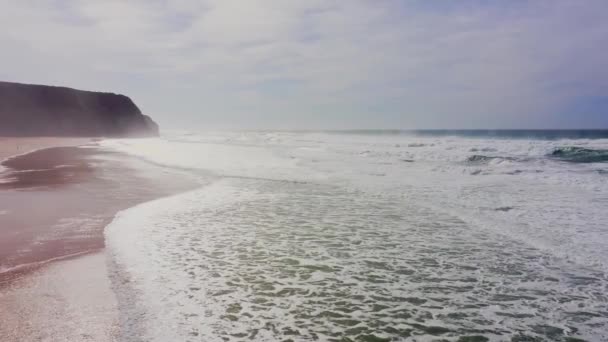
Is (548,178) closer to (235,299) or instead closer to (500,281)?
(500,281)

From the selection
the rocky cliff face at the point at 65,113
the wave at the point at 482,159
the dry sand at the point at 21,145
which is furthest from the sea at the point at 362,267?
the rocky cliff face at the point at 65,113

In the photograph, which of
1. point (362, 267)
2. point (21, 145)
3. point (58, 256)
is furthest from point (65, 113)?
point (362, 267)

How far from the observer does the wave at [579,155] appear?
2783 centimetres

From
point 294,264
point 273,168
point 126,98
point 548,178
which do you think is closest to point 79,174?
point 273,168

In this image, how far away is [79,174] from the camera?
1819 cm

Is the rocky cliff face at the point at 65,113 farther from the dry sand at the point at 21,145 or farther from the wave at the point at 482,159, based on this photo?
the wave at the point at 482,159

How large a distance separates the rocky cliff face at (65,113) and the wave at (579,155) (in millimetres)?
83806

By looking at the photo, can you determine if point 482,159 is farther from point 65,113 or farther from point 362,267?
point 65,113

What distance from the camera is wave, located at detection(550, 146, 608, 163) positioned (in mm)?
27828

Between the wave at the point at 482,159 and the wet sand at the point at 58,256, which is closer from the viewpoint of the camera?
the wet sand at the point at 58,256

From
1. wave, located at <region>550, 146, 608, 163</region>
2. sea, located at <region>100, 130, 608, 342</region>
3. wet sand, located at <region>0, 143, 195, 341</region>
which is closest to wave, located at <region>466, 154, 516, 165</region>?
wave, located at <region>550, 146, 608, 163</region>

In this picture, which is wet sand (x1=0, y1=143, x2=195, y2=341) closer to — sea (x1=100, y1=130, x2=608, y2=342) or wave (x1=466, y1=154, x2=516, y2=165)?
sea (x1=100, y1=130, x2=608, y2=342)

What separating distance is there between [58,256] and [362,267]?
16.5ft

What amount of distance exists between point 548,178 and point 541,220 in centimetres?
1019
